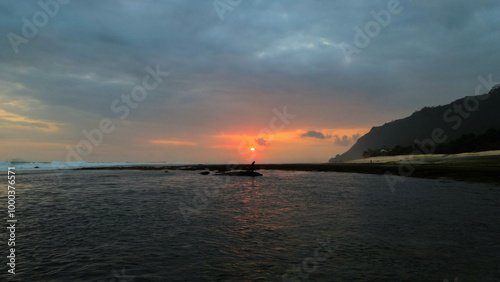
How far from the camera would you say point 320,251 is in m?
10.8

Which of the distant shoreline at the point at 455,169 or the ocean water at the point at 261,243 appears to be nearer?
the ocean water at the point at 261,243

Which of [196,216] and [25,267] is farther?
[196,216]

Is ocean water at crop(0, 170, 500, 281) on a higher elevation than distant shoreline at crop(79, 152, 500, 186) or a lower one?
lower

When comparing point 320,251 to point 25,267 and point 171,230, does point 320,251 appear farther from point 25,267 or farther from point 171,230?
point 25,267

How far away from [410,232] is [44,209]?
2634 centimetres

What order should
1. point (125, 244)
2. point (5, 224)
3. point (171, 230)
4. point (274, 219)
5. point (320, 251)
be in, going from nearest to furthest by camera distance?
point (320, 251)
point (125, 244)
point (171, 230)
point (5, 224)
point (274, 219)

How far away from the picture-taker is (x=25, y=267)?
30.9 feet

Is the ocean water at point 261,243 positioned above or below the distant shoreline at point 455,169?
below

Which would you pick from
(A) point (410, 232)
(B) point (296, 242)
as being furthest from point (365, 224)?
(B) point (296, 242)

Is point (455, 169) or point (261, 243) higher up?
point (455, 169)

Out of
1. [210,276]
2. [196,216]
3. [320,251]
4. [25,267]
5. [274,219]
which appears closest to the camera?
[210,276]

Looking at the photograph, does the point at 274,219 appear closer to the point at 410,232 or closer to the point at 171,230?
the point at 171,230

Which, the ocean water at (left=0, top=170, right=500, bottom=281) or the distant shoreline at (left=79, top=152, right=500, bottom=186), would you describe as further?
the distant shoreline at (left=79, top=152, right=500, bottom=186)

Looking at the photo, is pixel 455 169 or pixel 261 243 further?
pixel 455 169
